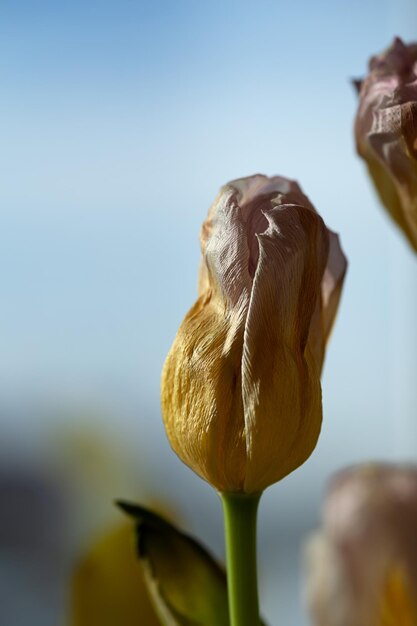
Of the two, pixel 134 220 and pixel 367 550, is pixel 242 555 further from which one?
pixel 134 220

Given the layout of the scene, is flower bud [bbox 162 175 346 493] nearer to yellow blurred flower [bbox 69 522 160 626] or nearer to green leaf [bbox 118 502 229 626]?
green leaf [bbox 118 502 229 626]

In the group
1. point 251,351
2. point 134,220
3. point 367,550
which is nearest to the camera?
point 251,351

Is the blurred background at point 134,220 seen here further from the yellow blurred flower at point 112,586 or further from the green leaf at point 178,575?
the green leaf at point 178,575

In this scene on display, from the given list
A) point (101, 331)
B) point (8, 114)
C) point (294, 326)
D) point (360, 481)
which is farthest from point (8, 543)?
point (294, 326)

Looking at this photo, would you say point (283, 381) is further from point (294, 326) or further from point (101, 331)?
point (101, 331)

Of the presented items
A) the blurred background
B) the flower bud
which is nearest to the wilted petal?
the flower bud

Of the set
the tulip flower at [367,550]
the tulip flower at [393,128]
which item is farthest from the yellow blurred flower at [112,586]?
the tulip flower at [393,128]

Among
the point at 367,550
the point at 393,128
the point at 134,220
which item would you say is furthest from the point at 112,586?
the point at 134,220
